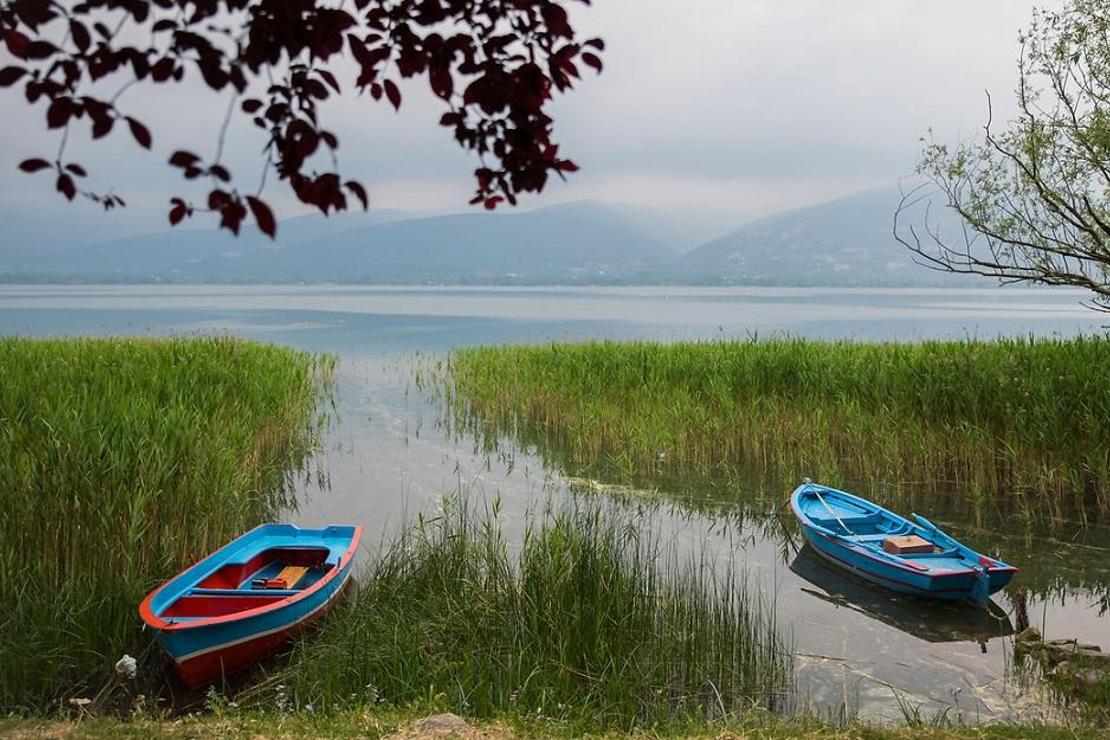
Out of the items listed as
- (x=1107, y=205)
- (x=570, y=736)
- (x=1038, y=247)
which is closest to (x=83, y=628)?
(x=570, y=736)

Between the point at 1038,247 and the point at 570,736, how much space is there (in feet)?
36.5

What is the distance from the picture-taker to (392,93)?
146 inches

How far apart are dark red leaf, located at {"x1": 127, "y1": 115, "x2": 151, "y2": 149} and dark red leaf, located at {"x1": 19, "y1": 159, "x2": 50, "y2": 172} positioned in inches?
16.6

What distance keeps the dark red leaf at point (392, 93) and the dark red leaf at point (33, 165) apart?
1.35 meters

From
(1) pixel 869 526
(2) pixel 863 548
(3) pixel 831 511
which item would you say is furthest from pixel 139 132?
(1) pixel 869 526

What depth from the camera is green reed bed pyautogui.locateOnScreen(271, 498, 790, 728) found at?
19.3 feet

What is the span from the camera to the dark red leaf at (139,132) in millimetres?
2809

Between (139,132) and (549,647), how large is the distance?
4.80 meters

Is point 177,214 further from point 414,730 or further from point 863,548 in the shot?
point 863,548

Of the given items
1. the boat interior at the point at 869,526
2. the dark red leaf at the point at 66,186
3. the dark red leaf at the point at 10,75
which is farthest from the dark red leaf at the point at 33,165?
the boat interior at the point at 869,526

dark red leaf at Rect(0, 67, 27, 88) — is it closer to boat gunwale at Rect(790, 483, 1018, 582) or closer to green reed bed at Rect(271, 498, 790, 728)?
green reed bed at Rect(271, 498, 790, 728)

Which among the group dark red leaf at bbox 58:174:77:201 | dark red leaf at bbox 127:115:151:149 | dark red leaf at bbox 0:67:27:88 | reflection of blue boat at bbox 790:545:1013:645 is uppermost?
dark red leaf at bbox 0:67:27:88

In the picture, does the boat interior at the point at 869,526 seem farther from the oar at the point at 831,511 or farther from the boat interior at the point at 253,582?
the boat interior at the point at 253,582

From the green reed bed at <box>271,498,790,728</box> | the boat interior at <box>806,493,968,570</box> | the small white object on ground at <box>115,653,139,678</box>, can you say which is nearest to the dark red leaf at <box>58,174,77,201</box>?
the green reed bed at <box>271,498,790,728</box>
